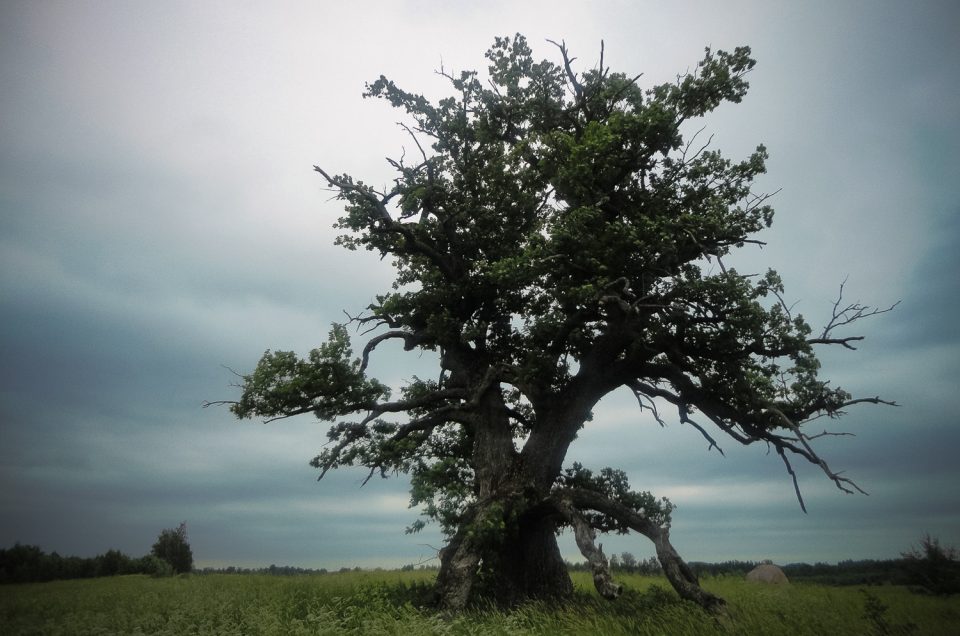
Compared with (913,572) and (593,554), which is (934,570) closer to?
(913,572)

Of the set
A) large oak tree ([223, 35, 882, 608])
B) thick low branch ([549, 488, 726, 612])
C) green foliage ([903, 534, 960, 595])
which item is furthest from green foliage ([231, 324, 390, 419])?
green foliage ([903, 534, 960, 595])

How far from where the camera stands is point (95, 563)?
84.2ft

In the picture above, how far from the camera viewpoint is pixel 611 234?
14.9 meters

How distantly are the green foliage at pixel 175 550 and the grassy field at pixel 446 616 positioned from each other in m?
17.8

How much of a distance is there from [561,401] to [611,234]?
579 centimetres

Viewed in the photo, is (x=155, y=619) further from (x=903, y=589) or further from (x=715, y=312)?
(x=903, y=589)

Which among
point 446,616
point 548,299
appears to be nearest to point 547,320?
point 548,299

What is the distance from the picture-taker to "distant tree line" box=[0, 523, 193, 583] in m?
16.0

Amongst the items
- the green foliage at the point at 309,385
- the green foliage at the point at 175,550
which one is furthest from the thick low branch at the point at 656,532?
the green foliage at the point at 175,550

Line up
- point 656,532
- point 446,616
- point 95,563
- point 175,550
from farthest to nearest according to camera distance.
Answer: point 175,550 → point 95,563 → point 656,532 → point 446,616

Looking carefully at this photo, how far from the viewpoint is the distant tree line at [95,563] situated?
631 inches

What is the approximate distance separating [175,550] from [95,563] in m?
7.78

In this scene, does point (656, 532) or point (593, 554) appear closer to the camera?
point (593, 554)

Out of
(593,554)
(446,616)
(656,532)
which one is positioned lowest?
(446,616)
